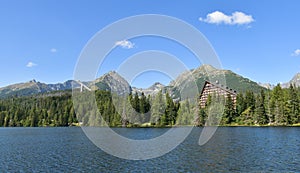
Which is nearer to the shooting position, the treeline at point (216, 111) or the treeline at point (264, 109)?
the treeline at point (264, 109)

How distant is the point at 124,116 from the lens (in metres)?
164

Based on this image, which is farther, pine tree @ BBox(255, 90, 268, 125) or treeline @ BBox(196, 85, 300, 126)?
pine tree @ BBox(255, 90, 268, 125)

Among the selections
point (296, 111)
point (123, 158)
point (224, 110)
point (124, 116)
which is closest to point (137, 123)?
point (124, 116)

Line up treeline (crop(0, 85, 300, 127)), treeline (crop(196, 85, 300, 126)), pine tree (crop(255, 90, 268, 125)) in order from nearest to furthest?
treeline (crop(196, 85, 300, 126)) → treeline (crop(0, 85, 300, 127)) → pine tree (crop(255, 90, 268, 125))

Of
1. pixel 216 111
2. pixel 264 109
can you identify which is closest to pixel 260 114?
pixel 264 109

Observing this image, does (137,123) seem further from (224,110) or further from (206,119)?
(224,110)

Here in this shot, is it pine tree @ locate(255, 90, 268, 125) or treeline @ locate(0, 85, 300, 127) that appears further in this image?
pine tree @ locate(255, 90, 268, 125)

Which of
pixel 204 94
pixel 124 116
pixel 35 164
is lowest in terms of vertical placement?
pixel 35 164

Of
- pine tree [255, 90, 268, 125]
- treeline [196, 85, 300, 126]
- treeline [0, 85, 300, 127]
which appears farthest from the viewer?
pine tree [255, 90, 268, 125]

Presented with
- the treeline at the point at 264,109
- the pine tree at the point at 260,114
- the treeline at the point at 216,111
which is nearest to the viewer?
the treeline at the point at 264,109

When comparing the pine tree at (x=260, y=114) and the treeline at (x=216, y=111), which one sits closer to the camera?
the treeline at (x=216, y=111)

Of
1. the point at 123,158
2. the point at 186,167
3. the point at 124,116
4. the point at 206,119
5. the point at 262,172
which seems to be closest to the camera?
the point at 262,172

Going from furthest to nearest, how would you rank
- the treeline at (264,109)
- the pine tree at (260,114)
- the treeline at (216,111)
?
the pine tree at (260,114), the treeline at (216,111), the treeline at (264,109)

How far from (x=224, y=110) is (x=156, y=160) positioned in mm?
114972
